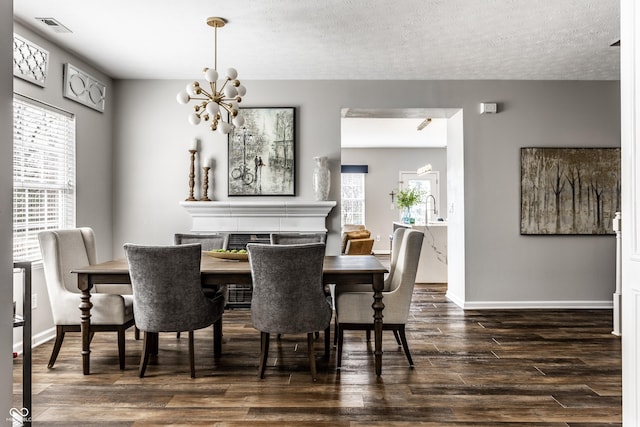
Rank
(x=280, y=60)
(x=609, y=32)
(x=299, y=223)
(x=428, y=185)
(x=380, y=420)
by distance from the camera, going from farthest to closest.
Answer: (x=428, y=185), (x=299, y=223), (x=280, y=60), (x=609, y=32), (x=380, y=420)

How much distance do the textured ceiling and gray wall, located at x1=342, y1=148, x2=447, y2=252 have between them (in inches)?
249

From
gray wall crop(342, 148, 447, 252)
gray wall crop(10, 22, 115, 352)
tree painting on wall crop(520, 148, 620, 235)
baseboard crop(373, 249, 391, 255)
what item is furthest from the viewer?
gray wall crop(342, 148, 447, 252)

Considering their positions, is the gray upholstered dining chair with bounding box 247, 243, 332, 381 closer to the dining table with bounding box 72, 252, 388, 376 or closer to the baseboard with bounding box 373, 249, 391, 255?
the dining table with bounding box 72, 252, 388, 376

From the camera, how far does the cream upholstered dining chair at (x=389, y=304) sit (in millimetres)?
3184

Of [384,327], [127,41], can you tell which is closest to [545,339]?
[384,327]

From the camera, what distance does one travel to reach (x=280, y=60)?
15.2 ft

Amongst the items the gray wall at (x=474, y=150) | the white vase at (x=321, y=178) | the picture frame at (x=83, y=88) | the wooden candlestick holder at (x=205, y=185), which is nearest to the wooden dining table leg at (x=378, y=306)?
the white vase at (x=321, y=178)

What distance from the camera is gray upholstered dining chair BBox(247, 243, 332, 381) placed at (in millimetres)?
2861

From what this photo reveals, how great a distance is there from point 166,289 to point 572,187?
444 centimetres

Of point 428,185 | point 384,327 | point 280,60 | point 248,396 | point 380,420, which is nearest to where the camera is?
point 380,420

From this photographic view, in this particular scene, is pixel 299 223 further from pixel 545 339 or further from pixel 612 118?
pixel 612 118

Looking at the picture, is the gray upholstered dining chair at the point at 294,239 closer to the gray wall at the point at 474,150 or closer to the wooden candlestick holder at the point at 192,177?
the gray wall at the point at 474,150

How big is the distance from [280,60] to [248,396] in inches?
124

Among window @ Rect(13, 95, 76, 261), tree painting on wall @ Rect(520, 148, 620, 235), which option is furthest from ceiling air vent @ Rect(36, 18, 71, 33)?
tree painting on wall @ Rect(520, 148, 620, 235)
